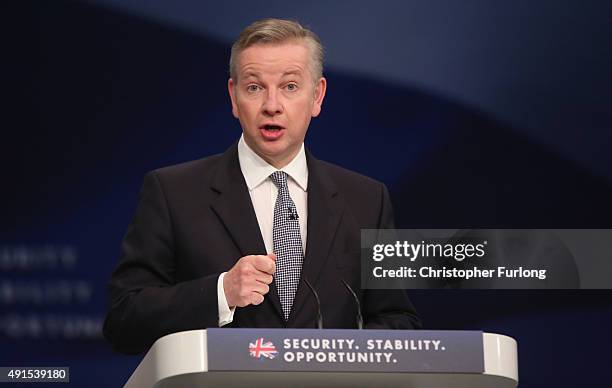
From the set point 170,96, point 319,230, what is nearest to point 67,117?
point 170,96

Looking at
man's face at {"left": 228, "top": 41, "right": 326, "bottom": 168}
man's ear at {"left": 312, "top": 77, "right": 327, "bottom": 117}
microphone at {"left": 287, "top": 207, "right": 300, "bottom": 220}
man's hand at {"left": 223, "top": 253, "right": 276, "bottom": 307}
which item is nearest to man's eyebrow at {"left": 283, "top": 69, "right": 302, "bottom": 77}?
man's face at {"left": 228, "top": 41, "right": 326, "bottom": 168}

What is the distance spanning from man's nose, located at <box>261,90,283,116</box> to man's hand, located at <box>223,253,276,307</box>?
83 cm

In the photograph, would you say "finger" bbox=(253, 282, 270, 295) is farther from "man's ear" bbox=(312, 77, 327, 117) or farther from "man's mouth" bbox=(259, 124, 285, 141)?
"man's ear" bbox=(312, 77, 327, 117)

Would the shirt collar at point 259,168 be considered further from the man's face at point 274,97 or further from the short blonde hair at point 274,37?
the short blonde hair at point 274,37

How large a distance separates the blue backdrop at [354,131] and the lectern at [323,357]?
2026mm

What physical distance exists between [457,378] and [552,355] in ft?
7.09

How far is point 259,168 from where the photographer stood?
3463mm

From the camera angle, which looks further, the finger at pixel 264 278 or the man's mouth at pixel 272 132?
the man's mouth at pixel 272 132

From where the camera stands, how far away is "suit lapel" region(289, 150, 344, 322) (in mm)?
3205

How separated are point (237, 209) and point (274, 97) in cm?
34

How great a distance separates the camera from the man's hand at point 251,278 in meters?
2.58

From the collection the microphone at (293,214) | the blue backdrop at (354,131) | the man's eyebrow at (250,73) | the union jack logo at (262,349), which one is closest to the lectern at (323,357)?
the union jack logo at (262,349)

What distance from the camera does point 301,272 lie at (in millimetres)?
3229

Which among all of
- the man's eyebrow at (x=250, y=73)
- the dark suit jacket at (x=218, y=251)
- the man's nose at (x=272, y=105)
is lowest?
the dark suit jacket at (x=218, y=251)
